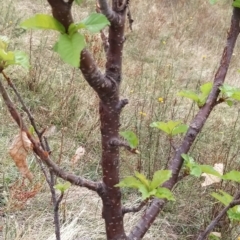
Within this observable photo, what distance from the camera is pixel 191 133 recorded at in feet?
3.10

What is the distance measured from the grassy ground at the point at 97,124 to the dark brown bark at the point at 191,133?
1277 millimetres

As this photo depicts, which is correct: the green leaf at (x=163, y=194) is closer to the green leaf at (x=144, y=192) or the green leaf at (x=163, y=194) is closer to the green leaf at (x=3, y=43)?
the green leaf at (x=144, y=192)

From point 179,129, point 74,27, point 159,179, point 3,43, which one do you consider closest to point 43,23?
point 74,27

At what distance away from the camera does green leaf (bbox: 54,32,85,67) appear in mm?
550

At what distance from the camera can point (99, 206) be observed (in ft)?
8.70

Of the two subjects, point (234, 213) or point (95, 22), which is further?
point (234, 213)

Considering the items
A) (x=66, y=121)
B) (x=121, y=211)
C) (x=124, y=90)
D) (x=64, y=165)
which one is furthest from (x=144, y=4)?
(x=121, y=211)

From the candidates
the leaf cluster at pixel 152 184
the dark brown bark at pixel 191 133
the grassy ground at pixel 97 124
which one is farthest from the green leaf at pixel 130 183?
the grassy ground at pixel 97 124

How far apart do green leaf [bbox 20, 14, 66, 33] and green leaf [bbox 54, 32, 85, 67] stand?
13mm

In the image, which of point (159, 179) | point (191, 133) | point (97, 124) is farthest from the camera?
point (97, 124)

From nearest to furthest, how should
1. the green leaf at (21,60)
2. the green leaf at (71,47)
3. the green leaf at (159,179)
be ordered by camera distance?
the green leaf at (71,47) < the green leaf at (21,60) < the green leaf at (159,179)

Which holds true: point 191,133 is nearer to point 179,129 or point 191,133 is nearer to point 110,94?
point 179,129

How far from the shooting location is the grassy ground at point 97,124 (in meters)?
2.50

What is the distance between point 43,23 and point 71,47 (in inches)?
2.0
